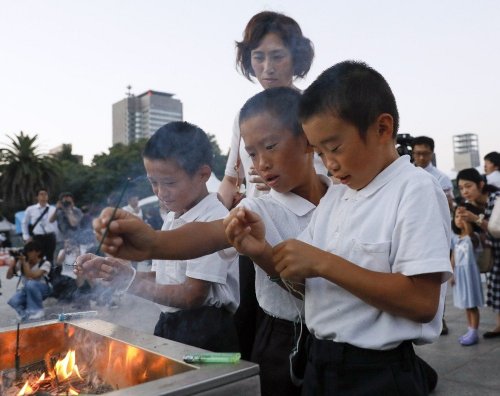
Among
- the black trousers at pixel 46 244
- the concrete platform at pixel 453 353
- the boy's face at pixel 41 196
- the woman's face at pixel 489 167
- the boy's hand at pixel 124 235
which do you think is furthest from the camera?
the woman's face at pixel 489 167

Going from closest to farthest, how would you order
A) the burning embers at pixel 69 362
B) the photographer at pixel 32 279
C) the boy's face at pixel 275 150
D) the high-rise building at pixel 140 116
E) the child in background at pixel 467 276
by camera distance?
the burning embers at pixel 69 362 → the boy's face at pixel 275 150 → the high-rise building at pixel 140 116 → the photographer at pixel 32 279 → the child in background at pixel 467 276

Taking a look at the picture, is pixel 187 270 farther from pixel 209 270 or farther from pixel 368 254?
pixel 368 254

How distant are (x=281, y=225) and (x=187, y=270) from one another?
0.51 metres

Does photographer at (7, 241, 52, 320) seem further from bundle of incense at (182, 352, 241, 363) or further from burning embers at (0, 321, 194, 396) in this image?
bundle of incense at (182, 352, 241, 363)

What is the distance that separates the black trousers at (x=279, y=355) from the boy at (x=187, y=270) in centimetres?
31

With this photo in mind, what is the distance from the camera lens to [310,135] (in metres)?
1.34

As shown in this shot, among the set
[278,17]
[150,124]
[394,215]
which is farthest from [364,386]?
[278,17]

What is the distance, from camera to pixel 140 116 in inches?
86.7

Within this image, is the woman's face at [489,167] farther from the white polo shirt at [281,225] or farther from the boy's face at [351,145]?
the boy's face at [351,145]

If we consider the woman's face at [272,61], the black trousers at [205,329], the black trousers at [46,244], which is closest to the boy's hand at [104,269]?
the black trousers at [205,329]

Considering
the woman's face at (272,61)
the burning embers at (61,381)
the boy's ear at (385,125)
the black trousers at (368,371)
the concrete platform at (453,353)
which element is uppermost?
the woman's face at (272,61)

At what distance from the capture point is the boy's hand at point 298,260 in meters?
1.22

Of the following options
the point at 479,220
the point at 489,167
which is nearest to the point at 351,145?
the point at 479,220

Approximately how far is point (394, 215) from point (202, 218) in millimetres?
1010
